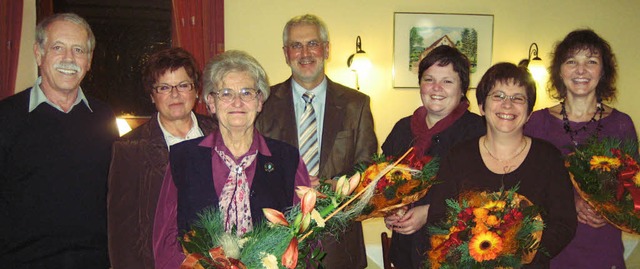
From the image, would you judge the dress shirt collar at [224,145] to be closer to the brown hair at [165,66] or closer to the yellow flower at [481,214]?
the brown hair at [165,66]

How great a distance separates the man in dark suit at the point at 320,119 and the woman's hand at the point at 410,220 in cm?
40

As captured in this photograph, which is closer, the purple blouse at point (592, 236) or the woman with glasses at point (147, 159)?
the woman with glasses at point (147, 159)

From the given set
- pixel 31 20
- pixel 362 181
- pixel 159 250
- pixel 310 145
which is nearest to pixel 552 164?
pixel 362 181

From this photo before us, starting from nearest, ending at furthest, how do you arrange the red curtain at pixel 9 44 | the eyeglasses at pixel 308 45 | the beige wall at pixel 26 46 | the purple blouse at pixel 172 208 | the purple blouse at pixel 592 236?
the purple blouse at pixel 172 208 → the purple blouse at pixel 592 236 → the eyeglasses at pixel 308 45 → the red curtain at pixel 9 44 → the beige wall at pixel 26 46

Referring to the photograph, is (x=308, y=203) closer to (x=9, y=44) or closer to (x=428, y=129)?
(x=428, y=129)

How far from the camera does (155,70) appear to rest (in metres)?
2.36

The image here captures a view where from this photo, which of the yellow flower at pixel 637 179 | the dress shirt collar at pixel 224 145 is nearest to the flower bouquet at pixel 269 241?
the dress shirt collar at pixel 224 145

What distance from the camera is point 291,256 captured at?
1.41m

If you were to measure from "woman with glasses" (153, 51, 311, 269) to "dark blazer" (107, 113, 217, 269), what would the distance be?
295mm

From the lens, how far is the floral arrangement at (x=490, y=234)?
169cm

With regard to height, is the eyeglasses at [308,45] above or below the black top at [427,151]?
above

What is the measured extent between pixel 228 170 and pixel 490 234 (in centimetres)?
99

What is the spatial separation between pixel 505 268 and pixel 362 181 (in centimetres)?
63

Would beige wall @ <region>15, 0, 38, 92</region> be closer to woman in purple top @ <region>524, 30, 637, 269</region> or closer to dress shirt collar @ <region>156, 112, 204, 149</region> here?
dress shirt collar @ <region>156, 112, 204, 149</region>
